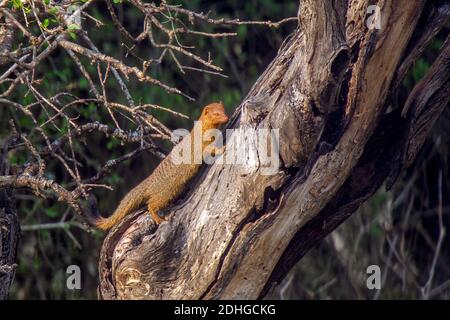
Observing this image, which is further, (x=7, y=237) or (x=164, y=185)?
(x=7, y=237)

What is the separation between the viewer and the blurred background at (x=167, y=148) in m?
7.13

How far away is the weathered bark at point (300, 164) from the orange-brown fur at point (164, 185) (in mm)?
66

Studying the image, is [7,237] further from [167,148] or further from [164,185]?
[167,148]

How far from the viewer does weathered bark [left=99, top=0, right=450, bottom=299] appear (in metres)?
3.78

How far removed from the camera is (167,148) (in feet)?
22.7

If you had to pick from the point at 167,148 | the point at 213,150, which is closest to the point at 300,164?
the point at 213,150

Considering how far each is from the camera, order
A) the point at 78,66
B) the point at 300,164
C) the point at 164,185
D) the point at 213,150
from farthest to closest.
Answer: the point at 78,66 → the point at 164,185 → the point at 213,150 → the point at 300,164

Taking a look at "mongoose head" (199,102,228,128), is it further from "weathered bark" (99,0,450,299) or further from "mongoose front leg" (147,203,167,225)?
"mongoose front leg" (147,203,167,225)

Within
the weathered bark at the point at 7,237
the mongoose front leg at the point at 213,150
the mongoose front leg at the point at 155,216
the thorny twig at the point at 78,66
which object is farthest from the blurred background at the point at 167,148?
the mongoose front leg at the point at 213,150

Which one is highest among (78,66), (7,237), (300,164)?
(78,66)

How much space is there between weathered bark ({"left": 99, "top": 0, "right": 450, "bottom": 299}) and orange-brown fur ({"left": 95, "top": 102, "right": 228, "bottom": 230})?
7cm

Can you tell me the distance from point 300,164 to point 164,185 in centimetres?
75

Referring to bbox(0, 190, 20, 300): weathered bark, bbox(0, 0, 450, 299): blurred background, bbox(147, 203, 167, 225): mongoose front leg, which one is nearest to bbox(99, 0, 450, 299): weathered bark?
bbox(147, 203, 167, 225): mongoose front leg

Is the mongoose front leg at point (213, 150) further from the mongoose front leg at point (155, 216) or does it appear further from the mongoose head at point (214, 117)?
the mongoose front leg at point (155, 216)
